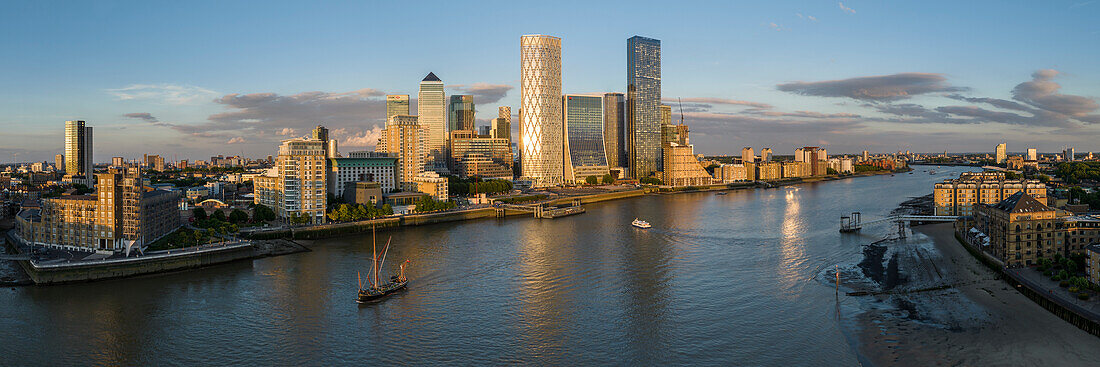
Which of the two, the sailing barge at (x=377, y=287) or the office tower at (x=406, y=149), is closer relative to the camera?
the sailing barge at (x=377, y=287)

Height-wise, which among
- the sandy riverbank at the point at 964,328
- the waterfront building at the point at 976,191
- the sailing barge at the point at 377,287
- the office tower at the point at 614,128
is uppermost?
the office tower at the point at 614,128

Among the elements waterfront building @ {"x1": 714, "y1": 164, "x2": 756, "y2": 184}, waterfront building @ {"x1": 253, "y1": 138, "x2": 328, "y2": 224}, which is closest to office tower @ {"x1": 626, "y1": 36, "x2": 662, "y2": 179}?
waterfront building @ {"x1": 714, "y1": 164, "x2": 756, "y2": 184}

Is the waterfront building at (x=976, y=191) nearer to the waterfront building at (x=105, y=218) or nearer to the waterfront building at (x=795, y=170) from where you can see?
the waterfront building at (x=105, y=218)

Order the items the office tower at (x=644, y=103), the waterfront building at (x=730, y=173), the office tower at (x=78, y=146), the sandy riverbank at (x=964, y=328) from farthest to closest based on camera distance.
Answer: the office tower at (x=644, y=103) → the waterfront building at (x=730, y=173) → the office tower at (x=78, y=146) → the sandy riverbank at (x=964, y=328)

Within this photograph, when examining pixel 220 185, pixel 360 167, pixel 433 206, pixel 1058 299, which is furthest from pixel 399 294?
pixel 220 185

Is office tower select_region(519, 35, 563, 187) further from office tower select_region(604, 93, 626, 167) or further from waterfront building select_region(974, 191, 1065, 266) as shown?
waterfront building select_region(974, 191, 1065, 266)

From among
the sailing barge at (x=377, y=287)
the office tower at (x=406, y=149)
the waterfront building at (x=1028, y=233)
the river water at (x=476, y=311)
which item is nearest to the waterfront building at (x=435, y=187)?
the office tower at (x=406, y=149)

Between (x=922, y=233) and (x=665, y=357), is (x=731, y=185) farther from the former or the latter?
(x=665, y=357)
